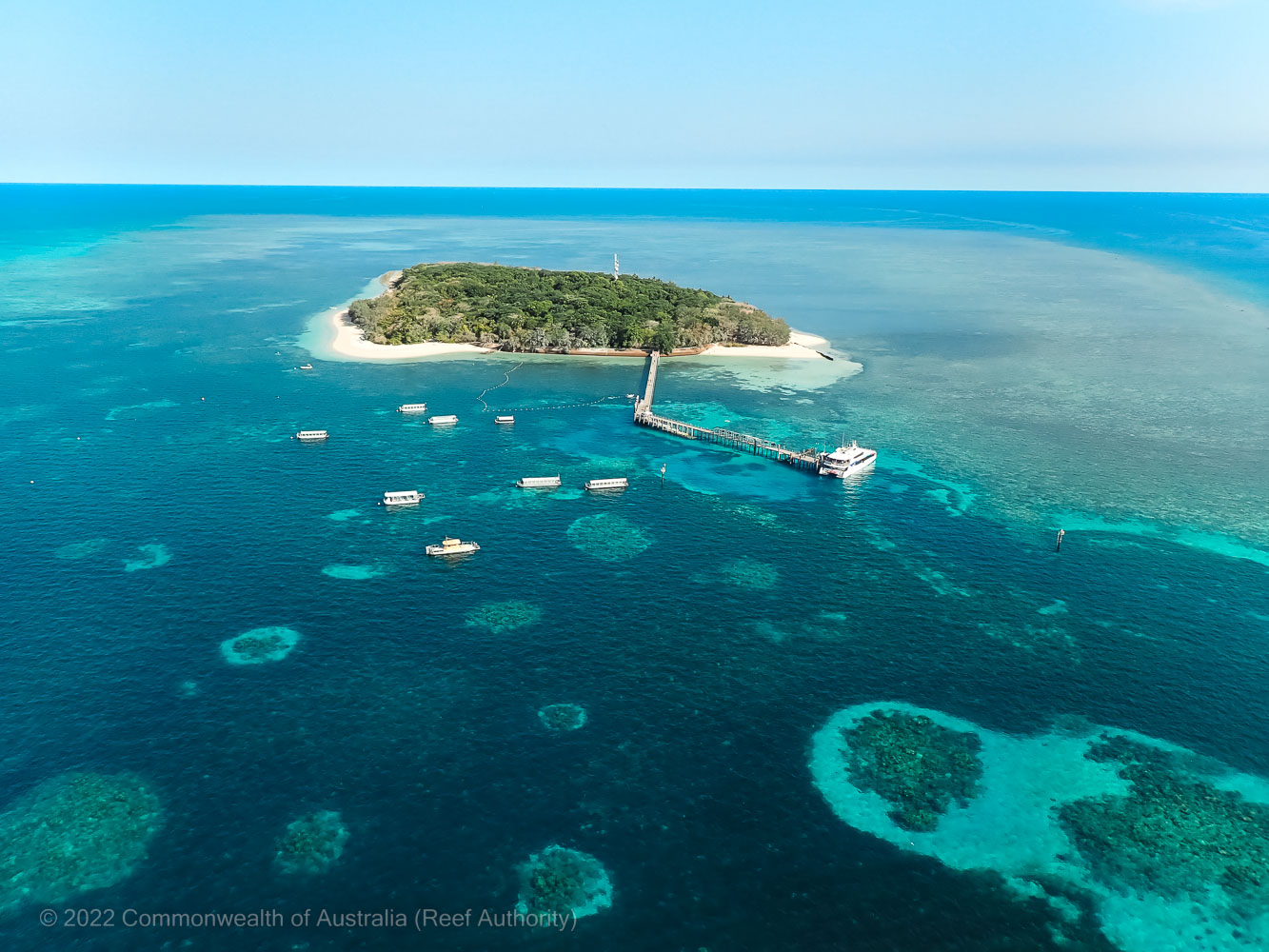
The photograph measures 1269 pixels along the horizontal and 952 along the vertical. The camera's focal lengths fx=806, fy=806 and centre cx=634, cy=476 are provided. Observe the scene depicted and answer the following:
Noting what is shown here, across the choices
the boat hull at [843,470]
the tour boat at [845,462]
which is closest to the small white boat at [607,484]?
the boat hull at [843,470]

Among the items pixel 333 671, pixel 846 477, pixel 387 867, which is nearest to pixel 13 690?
pixel 333 671

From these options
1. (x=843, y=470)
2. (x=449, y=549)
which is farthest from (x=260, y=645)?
(x=843, y=470)

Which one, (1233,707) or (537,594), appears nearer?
(1233,707)

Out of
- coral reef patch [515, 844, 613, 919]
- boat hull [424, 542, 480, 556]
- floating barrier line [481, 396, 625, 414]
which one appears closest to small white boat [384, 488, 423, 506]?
boat hull [424, 542, 480, 556]

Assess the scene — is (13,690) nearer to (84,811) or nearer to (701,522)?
(84,811)

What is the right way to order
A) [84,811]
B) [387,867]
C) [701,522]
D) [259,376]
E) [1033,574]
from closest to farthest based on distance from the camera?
[387,867], [84,811], [1033,574], [701,522], [259,376]

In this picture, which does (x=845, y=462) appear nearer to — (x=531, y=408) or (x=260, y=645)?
(x=531, y=408)

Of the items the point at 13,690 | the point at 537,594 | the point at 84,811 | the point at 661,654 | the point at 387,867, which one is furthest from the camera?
the point at 537,594
